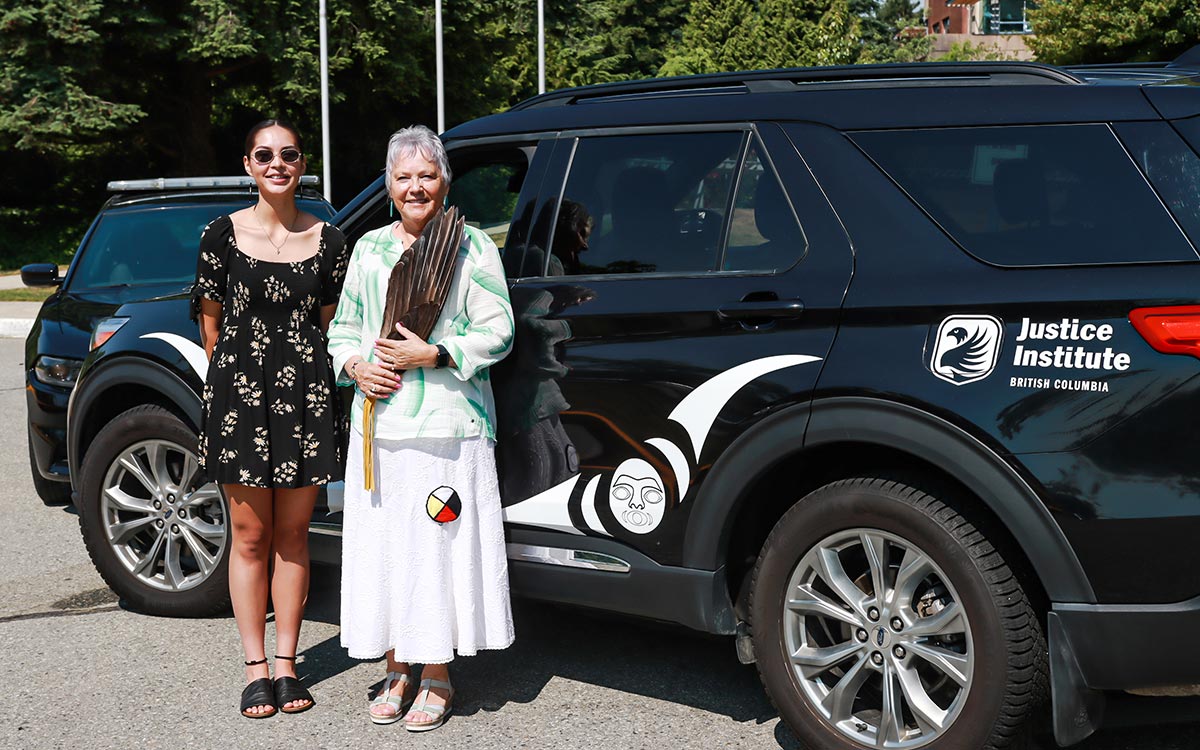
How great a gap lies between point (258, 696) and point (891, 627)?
6.67 ft

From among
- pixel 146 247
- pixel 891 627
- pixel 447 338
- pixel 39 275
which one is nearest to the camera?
pixel 891 627

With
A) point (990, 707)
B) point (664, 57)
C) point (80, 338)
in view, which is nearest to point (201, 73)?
point (80, 338)

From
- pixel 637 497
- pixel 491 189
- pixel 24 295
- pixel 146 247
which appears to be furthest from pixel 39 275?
pixel 24 295

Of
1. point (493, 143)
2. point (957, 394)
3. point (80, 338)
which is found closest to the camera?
point (957, 394)

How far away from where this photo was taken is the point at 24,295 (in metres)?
22.0

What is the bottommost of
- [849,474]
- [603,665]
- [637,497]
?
[603,665]

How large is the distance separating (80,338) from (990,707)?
5.33m

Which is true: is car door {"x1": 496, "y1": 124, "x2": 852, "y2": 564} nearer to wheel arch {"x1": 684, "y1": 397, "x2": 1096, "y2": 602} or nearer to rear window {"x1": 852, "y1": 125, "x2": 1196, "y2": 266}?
wheel arch {"x1": 684, "y1": 397, "x2": 1096, "y2": 602}

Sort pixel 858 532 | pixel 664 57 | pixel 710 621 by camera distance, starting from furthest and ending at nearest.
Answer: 1. pixel 664 57
2. pixel 710 621
3. pixel 858 532

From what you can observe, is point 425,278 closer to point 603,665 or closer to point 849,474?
point 849,474

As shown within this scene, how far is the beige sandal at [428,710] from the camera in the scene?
A: 408 centimetres

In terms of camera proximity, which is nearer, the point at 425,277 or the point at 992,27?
the point at 425,277

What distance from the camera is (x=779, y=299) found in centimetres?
358

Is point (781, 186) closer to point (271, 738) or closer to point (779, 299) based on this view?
point (779, 299)
